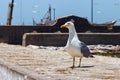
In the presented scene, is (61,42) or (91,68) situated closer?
(91,68)

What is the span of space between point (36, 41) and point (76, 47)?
60.1 ft

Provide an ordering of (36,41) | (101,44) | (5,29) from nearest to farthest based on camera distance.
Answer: (36,41) < (101,44) < (5,29)

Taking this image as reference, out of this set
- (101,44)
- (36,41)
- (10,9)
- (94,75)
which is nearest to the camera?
(94,75)

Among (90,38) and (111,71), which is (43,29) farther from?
(111,71)

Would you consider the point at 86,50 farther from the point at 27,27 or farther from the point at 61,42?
the point at 27,27

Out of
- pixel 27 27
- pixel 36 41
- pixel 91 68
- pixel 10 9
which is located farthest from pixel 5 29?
pixel 91 68

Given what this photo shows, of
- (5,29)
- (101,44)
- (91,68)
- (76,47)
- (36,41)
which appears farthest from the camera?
(5,29)

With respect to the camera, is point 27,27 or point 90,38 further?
point 27,27

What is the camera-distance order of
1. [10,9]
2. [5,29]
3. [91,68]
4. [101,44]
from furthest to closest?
1. [10,9]
2. [5,29]
3. [101,44]
4. [91,68]

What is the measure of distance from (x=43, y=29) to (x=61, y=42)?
6377 millimetres

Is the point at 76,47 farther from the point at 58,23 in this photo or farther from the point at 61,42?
the point at 58,23

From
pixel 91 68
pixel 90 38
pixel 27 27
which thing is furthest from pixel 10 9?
pixel 91 68

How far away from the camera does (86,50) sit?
32.1ft

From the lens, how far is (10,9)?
4478 cm
